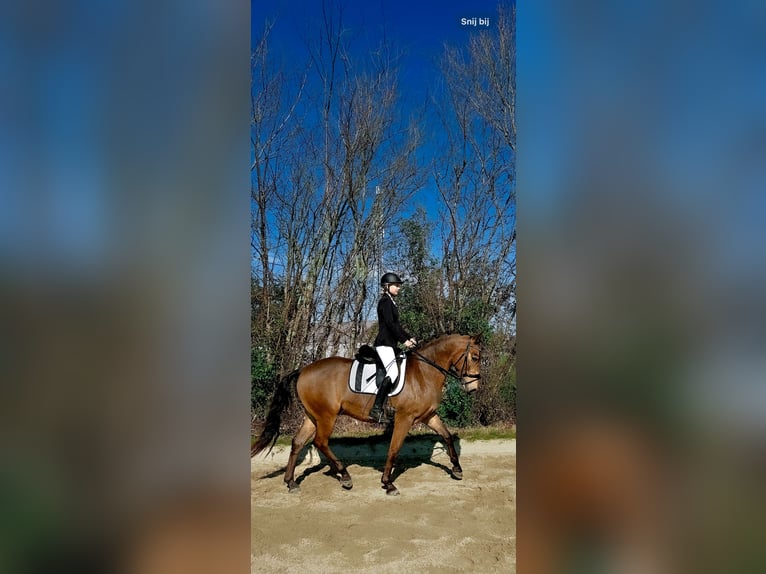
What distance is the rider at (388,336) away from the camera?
4.06 m

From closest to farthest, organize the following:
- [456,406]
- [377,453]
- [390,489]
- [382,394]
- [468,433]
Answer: [390,489] → [382,394] → [377,453] → [468,433] → [456,406]

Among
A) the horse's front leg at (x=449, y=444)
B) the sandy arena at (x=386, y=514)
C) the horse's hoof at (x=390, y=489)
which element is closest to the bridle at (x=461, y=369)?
the horse's front leg at (x=449, y=444)

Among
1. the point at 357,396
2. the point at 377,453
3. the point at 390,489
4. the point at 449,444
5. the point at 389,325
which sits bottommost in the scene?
the point at 377,453

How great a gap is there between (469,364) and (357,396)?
1195 millimetres

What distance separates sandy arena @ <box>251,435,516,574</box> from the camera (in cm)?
236

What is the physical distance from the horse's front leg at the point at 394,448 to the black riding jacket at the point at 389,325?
2.57 feet

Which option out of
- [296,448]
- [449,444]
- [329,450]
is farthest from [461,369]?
[296,448]

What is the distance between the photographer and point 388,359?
13.6 ft

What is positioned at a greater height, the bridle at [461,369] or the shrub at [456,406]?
the bridle at [461,369]

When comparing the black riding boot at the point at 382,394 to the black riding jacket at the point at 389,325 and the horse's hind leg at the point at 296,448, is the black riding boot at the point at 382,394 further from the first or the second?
the horse's hind leg at the point at 296,448
